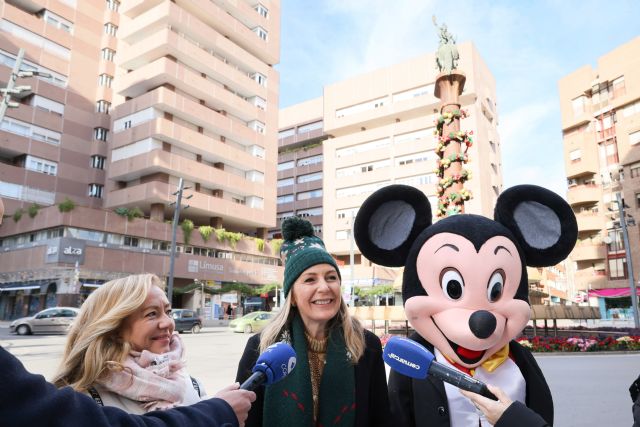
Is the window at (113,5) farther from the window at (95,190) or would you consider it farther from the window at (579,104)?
the window at (579,104)

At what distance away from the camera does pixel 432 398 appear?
2.62 meters

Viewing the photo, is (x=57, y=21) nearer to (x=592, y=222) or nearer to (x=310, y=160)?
(x=310, y=160)

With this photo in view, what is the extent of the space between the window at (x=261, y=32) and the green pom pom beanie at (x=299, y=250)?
5067 centimetres

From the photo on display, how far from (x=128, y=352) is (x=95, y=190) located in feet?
148

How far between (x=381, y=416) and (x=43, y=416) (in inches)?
76.3

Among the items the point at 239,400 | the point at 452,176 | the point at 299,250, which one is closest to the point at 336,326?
the point at 299,250

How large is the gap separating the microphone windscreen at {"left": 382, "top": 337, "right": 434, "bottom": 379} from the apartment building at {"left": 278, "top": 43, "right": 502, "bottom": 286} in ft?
148

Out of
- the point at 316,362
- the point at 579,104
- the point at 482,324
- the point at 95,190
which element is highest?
the point at 579,104

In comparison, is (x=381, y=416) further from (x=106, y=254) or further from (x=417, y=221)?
(x=106, y=254)

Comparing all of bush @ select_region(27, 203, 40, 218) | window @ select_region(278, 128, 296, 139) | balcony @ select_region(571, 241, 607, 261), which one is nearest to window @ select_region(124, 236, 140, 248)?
bush @ select_region(27, 203, 40, 218)

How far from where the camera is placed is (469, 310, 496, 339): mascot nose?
8.38ft

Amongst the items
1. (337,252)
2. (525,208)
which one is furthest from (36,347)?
(337,252)

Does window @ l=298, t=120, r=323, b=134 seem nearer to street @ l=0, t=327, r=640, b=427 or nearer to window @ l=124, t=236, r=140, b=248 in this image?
window @ l=124, t=236, r=140, b=248

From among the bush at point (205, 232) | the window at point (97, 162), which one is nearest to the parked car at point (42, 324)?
the bush at point (205, 232)
